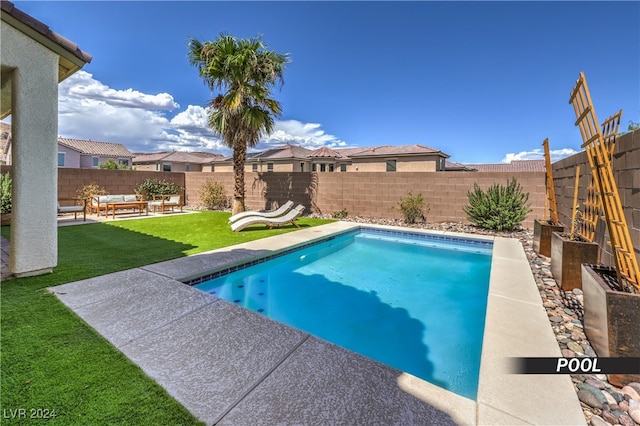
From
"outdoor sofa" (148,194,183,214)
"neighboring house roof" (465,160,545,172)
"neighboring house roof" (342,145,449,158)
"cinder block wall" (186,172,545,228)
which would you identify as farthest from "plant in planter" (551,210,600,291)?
"neighboring house roof" (465,160,545,172)

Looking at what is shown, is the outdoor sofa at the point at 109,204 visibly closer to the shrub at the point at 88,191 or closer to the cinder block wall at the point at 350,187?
the shrub at the point at 88,191

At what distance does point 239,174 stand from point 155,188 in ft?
25.1

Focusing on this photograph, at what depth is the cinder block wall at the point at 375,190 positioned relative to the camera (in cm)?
1077

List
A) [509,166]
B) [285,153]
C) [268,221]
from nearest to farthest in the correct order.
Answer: [268,221], [285,153], [509,166]

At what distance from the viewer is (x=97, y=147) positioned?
36969mm

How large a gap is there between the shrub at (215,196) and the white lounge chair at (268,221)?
6775 mm

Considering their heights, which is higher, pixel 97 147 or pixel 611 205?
pixel 97 147

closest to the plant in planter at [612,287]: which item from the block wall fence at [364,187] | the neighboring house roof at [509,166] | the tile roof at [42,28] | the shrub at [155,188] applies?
the block wall fence at [364,187]

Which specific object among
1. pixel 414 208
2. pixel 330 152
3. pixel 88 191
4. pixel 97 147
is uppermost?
pixel 97 147

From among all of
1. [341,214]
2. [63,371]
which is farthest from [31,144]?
[341,214]

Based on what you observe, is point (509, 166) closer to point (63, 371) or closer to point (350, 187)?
point (350, 187)

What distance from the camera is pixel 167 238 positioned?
831cm

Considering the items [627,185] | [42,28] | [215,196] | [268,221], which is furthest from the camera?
[215,196]

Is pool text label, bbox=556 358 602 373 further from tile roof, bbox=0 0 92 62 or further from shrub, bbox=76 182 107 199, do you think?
shrub, bbox=76 182 107 199
